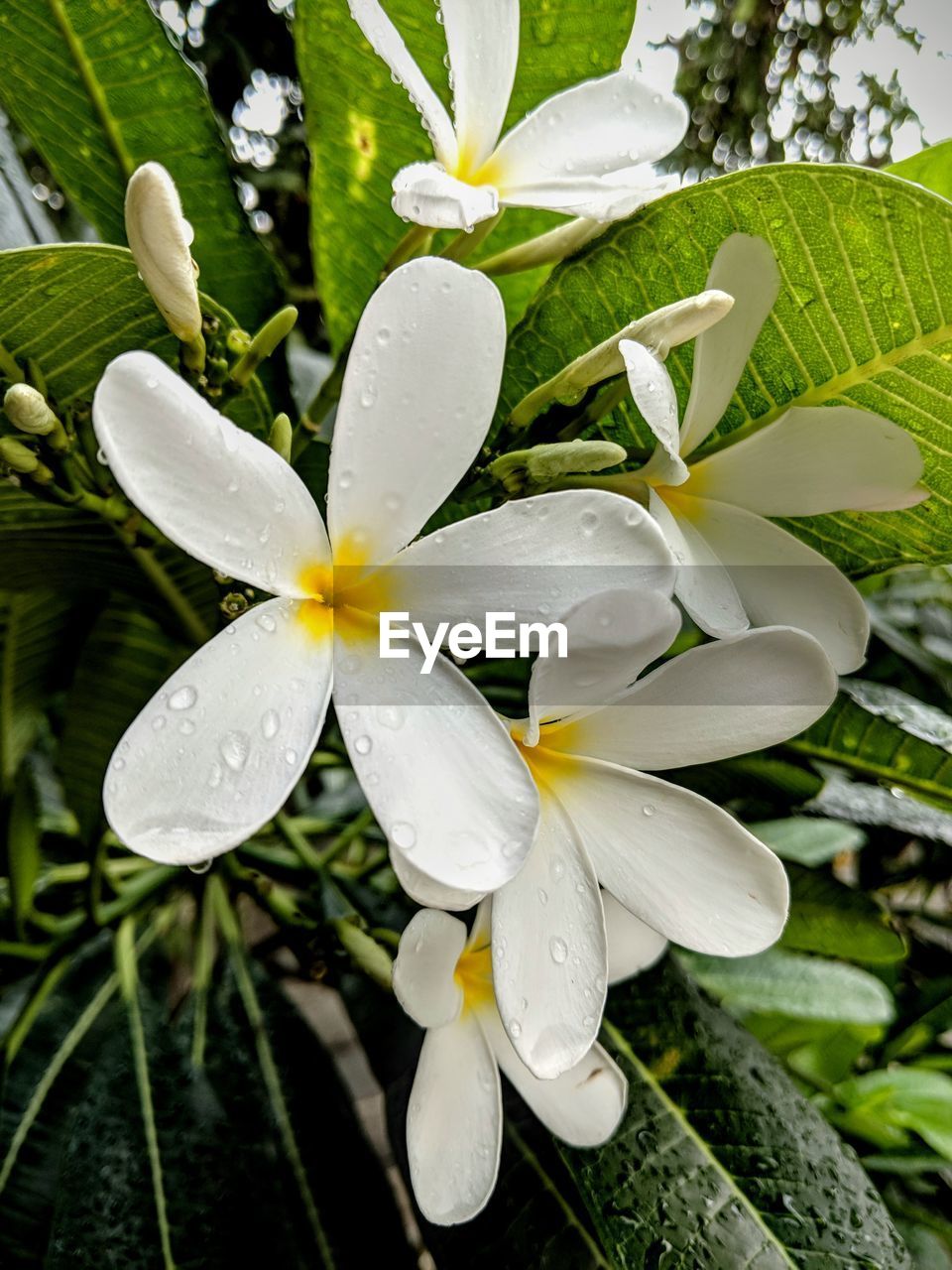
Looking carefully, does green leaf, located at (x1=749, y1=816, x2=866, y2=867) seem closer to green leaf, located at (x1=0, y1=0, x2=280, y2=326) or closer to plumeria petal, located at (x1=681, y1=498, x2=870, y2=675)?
plumeria petal, located at (x1=681, y1=498, x2=870, y2=675)

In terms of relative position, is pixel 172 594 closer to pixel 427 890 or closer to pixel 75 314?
pixel 75 314

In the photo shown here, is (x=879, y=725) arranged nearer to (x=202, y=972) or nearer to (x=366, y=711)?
(x=366, y=711)

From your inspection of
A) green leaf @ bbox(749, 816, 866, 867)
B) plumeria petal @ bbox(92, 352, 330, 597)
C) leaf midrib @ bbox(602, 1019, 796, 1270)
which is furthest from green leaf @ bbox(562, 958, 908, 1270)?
plumeria petal @ bbox(92, 352, 330, 597)

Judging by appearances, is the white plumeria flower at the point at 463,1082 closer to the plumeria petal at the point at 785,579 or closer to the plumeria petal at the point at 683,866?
the plumeria petal at the point at 683,866

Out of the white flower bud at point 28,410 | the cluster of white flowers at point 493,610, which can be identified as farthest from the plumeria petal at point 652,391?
the white flower bud at point 28,410

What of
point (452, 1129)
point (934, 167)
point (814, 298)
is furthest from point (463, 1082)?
point (934, 167)
